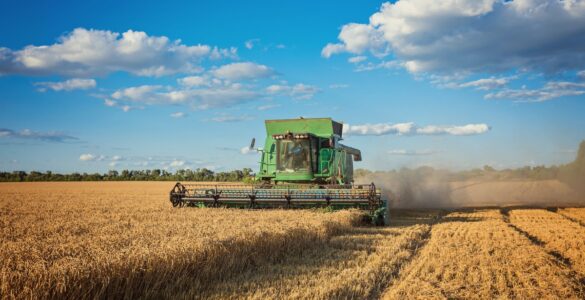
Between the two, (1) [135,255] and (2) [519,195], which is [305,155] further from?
(2) [519,195]

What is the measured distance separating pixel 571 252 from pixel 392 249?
10.2 ft

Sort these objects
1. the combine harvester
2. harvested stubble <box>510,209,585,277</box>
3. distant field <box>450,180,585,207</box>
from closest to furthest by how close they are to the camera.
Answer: harvested stubble <box>510,209,585,277</box> < the combine harvester < distant field <box>450,180,585,207</box>

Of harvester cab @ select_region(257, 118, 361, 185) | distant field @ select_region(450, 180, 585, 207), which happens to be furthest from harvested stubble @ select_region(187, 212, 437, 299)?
distant field @ select_region(450, 180, 585, 207)

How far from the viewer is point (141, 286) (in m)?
4.76

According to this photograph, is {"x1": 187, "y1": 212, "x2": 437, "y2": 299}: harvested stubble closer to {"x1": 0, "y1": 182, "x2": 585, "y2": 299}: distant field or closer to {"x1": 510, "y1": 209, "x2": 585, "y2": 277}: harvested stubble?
{"x1": 0, "y1": 182, "x2": 585, "y2": 299}: distant field

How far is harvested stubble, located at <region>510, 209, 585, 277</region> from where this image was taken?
7.73m

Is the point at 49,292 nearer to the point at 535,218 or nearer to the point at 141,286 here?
the point at 141,286

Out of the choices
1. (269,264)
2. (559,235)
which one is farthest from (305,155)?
(269,264)

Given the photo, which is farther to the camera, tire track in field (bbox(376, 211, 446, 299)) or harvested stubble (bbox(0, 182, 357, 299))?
tire track in field (bbox(376, 211, 446, 299))

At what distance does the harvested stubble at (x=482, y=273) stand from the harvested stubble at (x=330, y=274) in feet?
0.87

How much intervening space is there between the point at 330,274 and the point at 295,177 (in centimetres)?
852

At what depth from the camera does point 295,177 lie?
14367 mm

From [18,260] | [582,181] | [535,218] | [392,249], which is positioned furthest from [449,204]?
[18,260]

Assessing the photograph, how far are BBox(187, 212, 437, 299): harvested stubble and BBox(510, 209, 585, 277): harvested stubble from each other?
235cm
